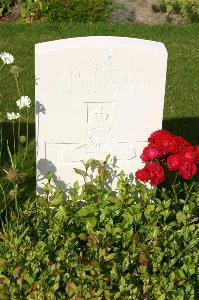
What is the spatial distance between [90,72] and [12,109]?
2.43m

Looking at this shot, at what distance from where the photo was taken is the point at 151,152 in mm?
3291

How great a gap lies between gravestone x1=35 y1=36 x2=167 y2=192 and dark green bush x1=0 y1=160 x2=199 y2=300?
137 millimetres

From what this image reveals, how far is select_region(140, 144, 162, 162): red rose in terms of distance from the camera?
3285 mm

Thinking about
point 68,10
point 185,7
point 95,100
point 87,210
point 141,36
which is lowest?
point 87,210

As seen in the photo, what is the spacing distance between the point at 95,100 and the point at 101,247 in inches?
33.5

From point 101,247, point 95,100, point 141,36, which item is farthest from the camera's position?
point 141,36

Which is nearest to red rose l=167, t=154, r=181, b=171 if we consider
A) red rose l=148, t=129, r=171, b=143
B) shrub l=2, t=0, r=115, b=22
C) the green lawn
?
red rose l=148, t=129, r=171, b=143

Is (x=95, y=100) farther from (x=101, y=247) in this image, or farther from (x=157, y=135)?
(x=101, y=247)

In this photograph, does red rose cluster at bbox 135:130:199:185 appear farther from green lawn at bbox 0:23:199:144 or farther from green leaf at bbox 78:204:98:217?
green lawn at bbox 0:23:199:144

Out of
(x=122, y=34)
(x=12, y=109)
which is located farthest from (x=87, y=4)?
(x=12, y=109)

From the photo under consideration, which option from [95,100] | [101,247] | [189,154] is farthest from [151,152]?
[101,247]

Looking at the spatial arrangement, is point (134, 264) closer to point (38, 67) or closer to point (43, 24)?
point (38, 67)

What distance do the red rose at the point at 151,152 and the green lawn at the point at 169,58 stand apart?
1.90 metres

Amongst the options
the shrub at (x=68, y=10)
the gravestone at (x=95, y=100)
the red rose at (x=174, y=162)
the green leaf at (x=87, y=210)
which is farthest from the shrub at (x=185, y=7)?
the green leaf at (x=87, y=210)
